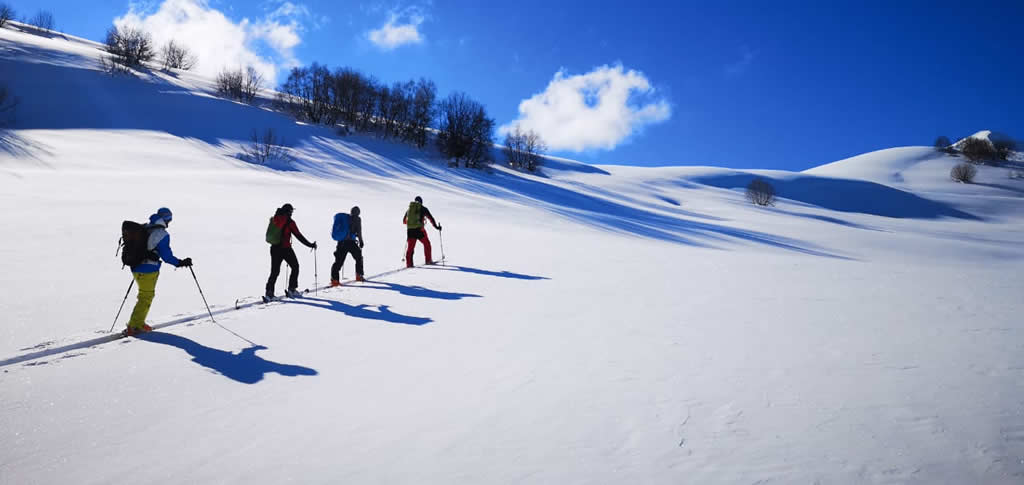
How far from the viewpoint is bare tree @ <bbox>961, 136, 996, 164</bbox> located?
90.1 m

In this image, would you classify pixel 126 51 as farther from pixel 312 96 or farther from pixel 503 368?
pixel 503 368

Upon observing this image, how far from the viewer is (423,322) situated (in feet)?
20.4

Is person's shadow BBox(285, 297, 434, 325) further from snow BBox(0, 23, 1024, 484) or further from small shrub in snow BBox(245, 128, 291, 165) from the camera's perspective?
small shrub in snow BBox(245, 128, 291, 165)

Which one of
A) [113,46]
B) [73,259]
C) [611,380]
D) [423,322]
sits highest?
[113,46]

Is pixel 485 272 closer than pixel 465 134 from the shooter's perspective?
Yes

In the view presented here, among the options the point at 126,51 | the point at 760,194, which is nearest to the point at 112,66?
the point at 126,51

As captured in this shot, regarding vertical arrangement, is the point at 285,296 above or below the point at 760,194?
below

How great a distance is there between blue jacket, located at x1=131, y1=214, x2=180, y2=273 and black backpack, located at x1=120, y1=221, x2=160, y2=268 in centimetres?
4

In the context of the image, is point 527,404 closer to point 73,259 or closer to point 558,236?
point 73,259

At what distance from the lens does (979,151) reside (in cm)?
9100

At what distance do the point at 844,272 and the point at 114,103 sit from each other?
50846mm

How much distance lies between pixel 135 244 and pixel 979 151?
448 feet

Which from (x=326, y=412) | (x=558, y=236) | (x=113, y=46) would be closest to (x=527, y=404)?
(x=326, y=412)

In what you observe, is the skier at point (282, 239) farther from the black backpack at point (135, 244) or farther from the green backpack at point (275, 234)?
the black backpack at point (135, 244)
